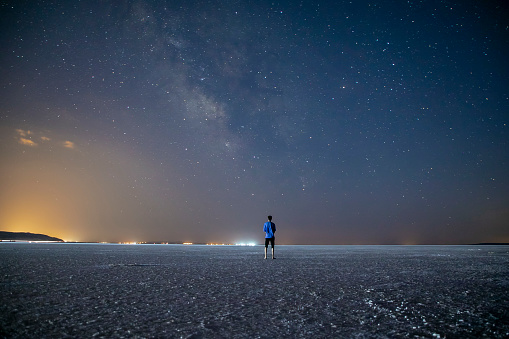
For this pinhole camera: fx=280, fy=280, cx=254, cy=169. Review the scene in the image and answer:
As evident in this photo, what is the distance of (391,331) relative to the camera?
95.4 inches

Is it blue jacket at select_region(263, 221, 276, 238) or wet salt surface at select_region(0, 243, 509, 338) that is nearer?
wet salt surface at select_region(0, 243, 509, 338)

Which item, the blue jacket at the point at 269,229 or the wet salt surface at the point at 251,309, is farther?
the blue jacket at the point at 269,229

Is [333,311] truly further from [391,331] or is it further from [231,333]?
[231,333]

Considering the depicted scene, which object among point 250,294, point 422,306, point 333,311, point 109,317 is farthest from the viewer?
point 250,294

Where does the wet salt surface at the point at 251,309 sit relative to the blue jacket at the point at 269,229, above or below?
below

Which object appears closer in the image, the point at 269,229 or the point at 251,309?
the point at 251,309

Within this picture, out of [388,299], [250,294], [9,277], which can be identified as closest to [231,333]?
[250,294]

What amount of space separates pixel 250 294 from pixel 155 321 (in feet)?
5.19

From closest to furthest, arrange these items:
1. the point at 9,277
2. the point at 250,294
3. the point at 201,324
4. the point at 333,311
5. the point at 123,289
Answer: the point at 201,324 < the point at 333,311 < the point at 250,294 < the point at 123,289 < the point at 9,277

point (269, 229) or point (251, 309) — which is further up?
point (269, 229)

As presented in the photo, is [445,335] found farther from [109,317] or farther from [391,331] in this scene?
[109,317]

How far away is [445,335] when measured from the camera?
234cm

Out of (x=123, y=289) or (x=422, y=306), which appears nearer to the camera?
(x=422, y=306)

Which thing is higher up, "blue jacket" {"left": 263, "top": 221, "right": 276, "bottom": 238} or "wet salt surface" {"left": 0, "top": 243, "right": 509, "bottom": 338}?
"blue jacket" {"left": 263, "top": 221, "right": 276, "bottom": 238}
